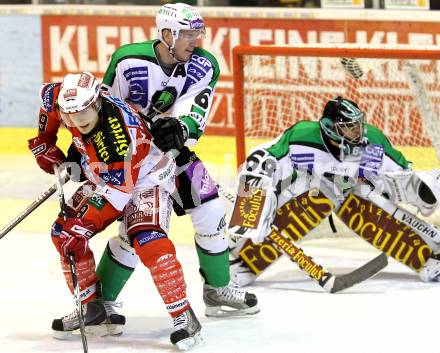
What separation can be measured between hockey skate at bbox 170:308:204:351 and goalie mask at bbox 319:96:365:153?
1310mm

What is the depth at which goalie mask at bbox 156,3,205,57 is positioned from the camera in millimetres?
5648

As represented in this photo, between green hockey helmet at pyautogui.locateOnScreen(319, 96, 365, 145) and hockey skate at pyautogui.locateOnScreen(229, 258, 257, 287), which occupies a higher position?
green hockey helmet at pyautogui.locateOnScreen(319, 96, 365, 145)

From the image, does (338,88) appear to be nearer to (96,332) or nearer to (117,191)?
(96,332)

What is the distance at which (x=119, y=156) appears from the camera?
520 centimetres

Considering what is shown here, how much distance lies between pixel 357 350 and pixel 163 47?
1.53 metres

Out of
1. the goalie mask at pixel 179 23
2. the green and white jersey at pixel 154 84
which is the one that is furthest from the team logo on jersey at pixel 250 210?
the goalie mask at pixel 179 23

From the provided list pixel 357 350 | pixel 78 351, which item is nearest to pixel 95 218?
pixel 78 351

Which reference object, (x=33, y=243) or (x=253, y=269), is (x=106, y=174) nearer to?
(x=253, y=269)

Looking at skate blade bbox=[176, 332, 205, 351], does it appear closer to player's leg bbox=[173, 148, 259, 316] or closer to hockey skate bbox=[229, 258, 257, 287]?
player's leg bbox=[173, 148, 259, 316]

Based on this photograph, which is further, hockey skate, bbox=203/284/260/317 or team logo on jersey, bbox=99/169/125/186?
hockey skate, bbox=203/284/260/317

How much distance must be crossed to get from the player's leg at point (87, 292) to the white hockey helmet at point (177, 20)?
754mm

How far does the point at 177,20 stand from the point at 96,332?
1359 millimetres

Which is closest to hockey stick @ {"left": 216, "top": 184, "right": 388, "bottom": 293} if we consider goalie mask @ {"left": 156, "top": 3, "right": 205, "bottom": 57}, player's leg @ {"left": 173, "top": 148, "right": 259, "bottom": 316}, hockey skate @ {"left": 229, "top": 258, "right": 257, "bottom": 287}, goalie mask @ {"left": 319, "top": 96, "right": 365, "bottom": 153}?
hockey skate @ {"left": 229, "top": 258, "right": 257, "bottom": 287}

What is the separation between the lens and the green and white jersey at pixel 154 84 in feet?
18.7
